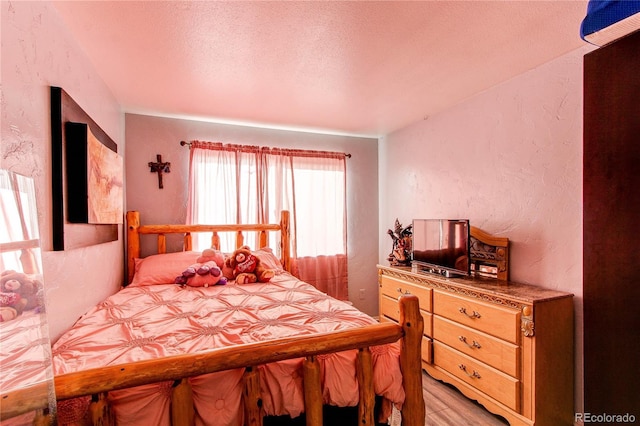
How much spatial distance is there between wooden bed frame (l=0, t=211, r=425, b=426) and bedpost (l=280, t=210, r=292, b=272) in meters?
2.24

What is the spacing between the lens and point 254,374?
107 centimetres

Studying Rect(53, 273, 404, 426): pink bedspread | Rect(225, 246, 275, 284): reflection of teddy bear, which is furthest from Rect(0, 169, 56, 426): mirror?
Rect(225, 246, 275, 284): reflection of teddy bear

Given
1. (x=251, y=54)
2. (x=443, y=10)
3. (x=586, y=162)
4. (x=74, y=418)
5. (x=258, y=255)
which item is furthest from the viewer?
(x=258, y=255)

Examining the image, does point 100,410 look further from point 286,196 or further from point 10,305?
point 286,196

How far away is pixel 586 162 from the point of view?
1.11 m

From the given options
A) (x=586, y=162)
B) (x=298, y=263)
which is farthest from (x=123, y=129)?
(x=586, y=162)

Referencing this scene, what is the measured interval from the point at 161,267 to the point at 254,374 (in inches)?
78.1

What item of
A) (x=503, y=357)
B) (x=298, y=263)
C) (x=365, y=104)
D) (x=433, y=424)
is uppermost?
(x=365, y=104)

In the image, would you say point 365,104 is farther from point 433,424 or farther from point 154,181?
point 433,424

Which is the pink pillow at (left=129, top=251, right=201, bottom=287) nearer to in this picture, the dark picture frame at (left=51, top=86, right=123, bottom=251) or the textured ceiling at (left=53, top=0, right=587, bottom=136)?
the dark picture frame at (left=51, top=86, right=123, bottom=251)

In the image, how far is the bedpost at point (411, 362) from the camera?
1258 millimetres

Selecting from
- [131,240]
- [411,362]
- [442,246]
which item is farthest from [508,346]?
[131,240]

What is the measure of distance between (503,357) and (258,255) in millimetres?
2123

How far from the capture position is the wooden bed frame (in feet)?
2.80
